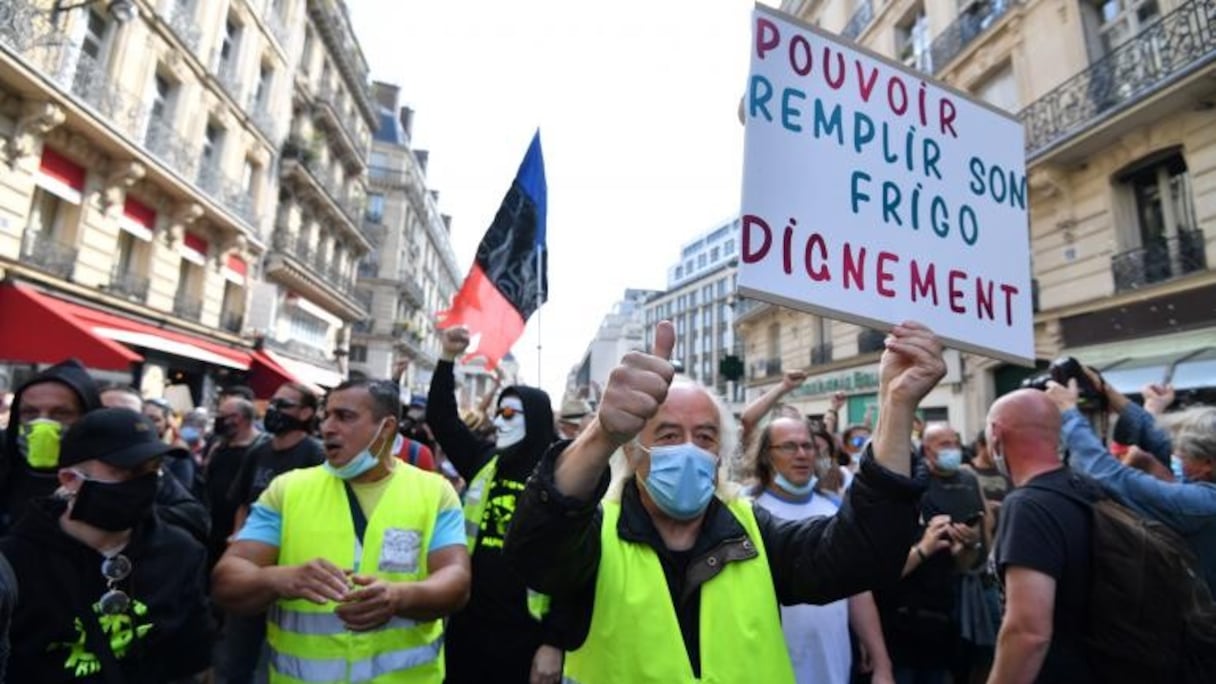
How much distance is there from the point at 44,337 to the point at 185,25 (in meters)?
8.25

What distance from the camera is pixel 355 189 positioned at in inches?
1076

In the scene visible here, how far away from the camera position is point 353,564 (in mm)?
2283

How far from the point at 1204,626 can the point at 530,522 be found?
84.6 inches

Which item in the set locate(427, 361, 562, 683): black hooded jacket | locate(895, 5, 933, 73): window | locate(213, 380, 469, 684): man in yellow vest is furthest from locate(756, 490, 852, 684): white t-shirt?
locate(895, 5, 933, 73): window

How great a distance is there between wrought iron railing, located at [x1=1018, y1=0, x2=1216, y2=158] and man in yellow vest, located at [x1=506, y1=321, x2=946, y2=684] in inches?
429

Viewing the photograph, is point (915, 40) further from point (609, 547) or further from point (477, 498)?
point (609, 547)

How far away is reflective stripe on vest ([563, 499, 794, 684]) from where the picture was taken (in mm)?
1458

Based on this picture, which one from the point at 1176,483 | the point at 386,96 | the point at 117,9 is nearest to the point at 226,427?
the point at 1176,483

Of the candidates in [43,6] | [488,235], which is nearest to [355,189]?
[43,6]

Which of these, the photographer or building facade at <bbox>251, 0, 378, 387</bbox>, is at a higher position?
building facade at <bbox>251, 0, 378, 387</bbox>

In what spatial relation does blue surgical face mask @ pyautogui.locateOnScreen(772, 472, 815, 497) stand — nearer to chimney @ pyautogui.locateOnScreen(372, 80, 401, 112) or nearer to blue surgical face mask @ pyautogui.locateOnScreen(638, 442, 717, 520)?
blue surgical face mask @ pyautogui.locateOnScreen(638, 442, 717, 520)

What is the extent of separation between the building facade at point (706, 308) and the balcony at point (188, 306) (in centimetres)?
4020

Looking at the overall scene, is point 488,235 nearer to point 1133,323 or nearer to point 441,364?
point 441,364

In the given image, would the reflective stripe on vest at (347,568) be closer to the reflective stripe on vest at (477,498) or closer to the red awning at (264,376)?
the reflective stripe on vest at (477,498)
